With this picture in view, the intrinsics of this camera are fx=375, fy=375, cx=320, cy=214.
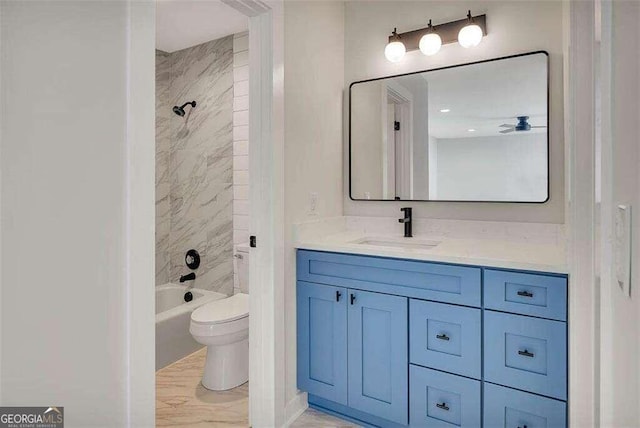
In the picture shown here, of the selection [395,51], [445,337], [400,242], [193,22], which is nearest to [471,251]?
[445,337]

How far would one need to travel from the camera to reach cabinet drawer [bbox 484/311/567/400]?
1.43 meters

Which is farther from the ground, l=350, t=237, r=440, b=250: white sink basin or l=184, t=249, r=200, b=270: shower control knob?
l=350, t=237, r=440, b=250: white sink basin

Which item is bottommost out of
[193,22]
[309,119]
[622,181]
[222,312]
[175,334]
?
[175,334]

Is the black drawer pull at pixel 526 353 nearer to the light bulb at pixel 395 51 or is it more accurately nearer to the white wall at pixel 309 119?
the white wall at pixel 309 119

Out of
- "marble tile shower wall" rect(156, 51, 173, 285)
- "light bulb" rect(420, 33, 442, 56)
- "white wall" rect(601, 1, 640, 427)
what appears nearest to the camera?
"white wall" rect(601, 1, 640, 427)

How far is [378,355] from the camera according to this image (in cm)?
183

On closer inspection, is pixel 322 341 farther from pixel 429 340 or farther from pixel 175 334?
pixel 175 334

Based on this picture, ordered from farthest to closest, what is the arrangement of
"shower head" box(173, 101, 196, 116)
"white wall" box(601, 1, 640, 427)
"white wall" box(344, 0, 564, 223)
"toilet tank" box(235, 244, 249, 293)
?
"shower head" box(173, 101, 196, 116)
"toilet tank" box(235, 244, 249, 293)
"white wall" box(344, 0, 564, 223)
"white wall" box(601, 1, 640, 427)

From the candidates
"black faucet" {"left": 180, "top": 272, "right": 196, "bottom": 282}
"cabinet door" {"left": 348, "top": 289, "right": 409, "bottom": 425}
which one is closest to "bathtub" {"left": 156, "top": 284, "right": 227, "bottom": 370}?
"black faucet" {"left": 180, "top": 272, "right": 196, "bottom": 282}

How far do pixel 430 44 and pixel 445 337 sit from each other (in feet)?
5.25

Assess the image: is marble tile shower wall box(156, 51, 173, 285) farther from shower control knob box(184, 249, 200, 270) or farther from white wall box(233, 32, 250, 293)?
white wall box(233, 32, 250, 293)

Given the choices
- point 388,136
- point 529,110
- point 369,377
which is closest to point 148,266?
point 369,377

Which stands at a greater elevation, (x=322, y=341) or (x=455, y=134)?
(x=455, y=134)

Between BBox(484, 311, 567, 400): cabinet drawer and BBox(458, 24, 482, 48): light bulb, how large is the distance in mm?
1436
